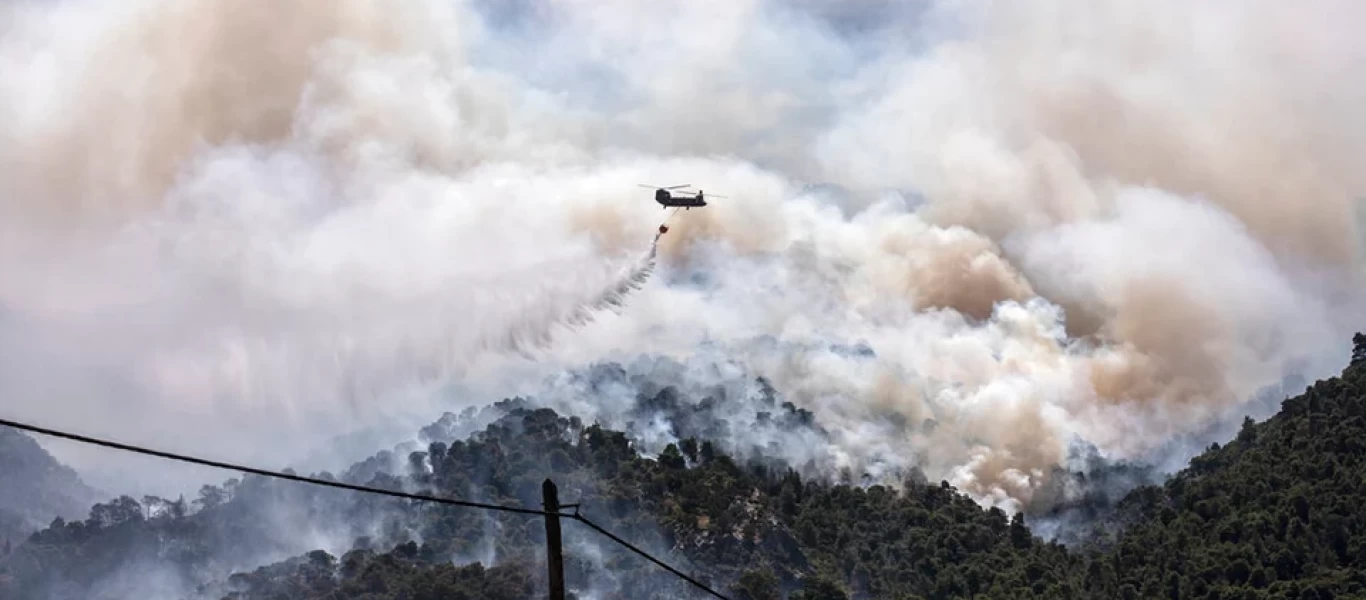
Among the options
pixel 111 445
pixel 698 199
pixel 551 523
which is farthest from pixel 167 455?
pixel 698 199

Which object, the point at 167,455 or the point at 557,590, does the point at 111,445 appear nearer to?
the point at 167,455

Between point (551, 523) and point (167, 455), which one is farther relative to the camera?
point (551, 523)

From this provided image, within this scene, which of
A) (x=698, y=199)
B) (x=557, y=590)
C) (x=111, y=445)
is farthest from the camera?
(x=698, y=199)

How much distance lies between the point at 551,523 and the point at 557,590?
6.61 feet

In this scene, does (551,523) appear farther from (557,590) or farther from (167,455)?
(167,455)

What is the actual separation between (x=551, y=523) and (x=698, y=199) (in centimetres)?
13939

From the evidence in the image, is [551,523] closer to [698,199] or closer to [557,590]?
[557,590]

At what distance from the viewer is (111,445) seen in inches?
1470

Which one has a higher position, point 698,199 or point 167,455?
point 698,199

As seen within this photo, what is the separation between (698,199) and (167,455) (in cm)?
15029

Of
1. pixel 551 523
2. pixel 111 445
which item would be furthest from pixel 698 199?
pixel 111 445

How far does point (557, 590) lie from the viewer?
48625 millimetres

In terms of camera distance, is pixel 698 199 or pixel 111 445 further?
pixel 698 199

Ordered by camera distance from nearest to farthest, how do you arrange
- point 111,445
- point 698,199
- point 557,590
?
point 111,445 → point 557,590 → point 698,199
